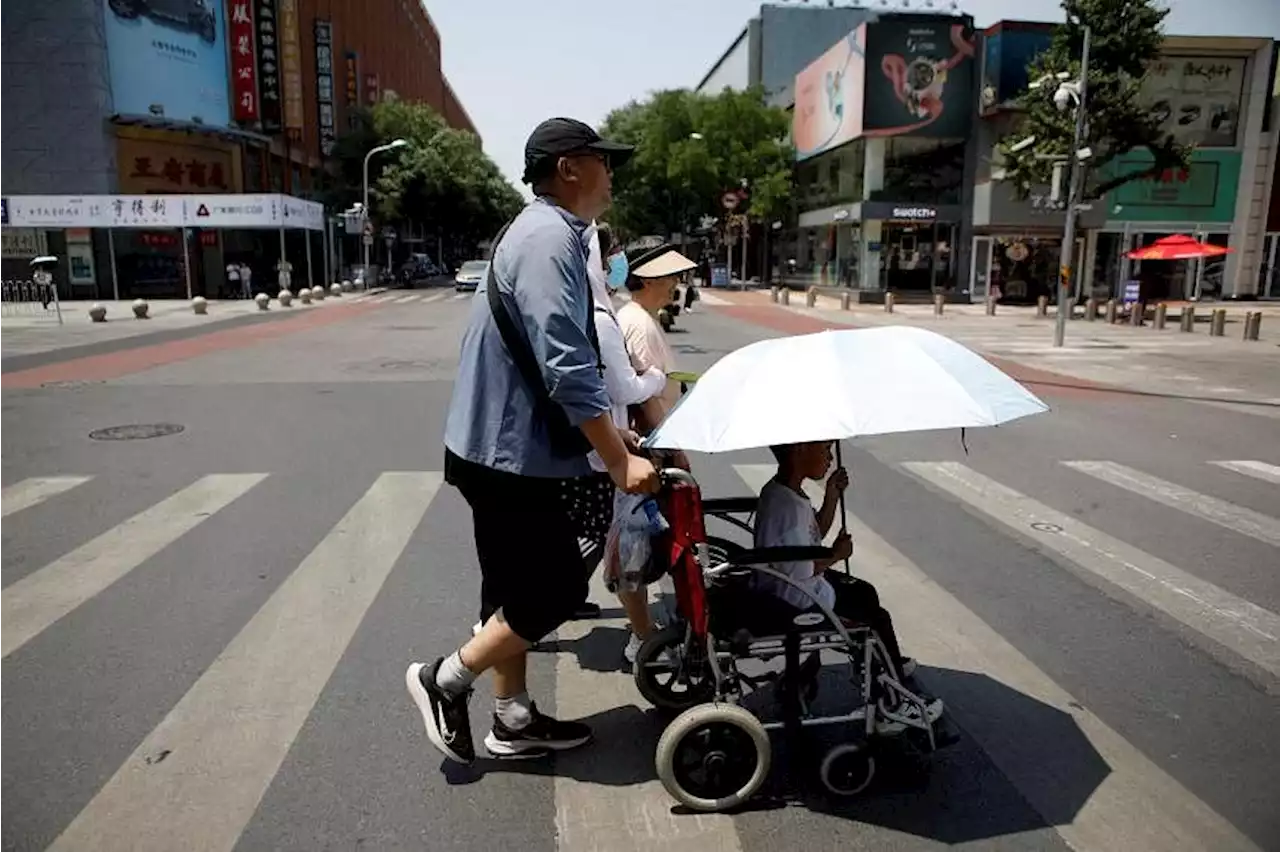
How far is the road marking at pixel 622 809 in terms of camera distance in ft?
8.91

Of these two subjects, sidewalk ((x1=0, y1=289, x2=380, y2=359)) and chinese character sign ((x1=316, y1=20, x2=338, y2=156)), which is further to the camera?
chinese character sign ((x1=316, y1=20, x2=338, y2=156))

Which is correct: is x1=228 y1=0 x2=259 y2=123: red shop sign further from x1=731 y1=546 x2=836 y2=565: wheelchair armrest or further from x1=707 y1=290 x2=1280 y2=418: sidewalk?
x1=731 y1=546 x2=836 y2=565: wheelchair armrest

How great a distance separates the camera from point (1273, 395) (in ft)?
40.1

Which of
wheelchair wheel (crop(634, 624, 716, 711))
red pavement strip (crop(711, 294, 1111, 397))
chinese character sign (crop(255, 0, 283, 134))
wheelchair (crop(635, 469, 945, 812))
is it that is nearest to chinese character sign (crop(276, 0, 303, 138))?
chinese character sign (crop(255, 0, 283, 134))

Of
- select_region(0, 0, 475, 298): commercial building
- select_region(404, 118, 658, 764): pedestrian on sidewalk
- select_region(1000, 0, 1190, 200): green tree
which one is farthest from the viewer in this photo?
select_region(0, 0, 475, 298): commercial building

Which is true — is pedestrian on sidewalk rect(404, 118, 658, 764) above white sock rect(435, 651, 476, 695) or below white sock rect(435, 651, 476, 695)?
above

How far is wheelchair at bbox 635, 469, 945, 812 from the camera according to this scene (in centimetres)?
282

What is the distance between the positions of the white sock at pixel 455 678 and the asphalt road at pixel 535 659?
0.29m

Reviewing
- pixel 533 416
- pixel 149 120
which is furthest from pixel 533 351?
pixel 149 120

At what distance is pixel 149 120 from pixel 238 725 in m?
38.5

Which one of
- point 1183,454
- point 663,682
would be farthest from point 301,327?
point 663,682

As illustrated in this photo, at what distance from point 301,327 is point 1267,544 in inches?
820

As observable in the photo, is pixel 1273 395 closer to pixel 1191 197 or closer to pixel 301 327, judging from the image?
pixel 301 327

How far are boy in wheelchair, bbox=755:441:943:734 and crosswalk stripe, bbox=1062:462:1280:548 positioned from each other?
401 cm
